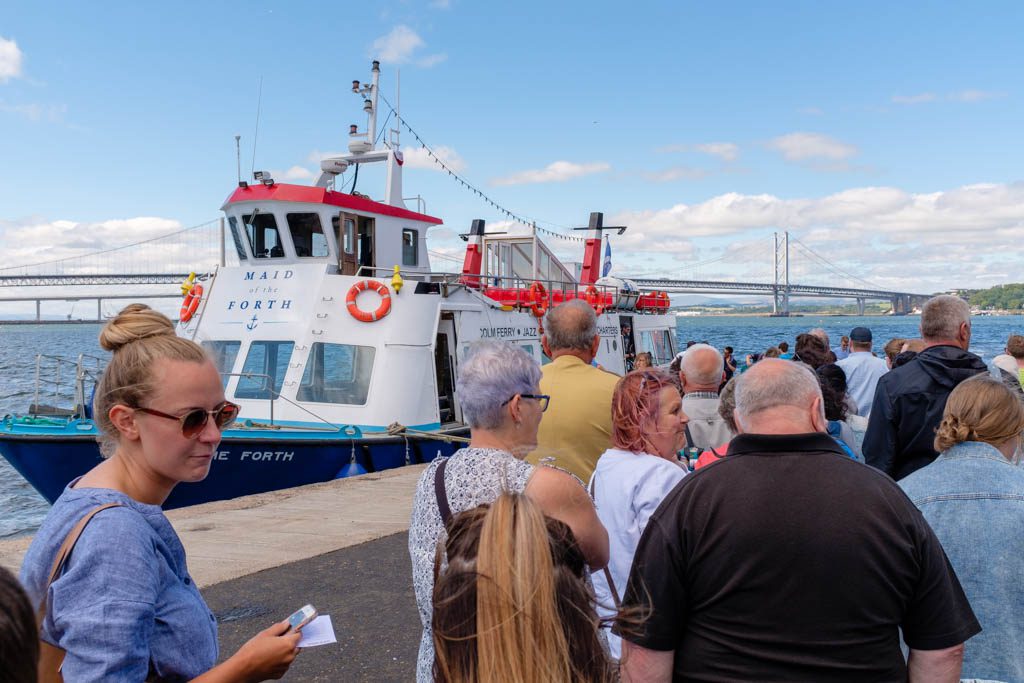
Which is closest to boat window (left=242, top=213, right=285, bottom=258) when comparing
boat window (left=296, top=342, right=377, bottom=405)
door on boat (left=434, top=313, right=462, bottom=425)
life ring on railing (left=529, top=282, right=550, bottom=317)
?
boat window (left=296, top=342, right=377, bottom=405)

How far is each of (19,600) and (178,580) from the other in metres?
0.80

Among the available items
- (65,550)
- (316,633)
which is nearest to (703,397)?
(316,633)

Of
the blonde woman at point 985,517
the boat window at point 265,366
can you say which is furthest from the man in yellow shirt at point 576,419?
the boat window at point 265,366

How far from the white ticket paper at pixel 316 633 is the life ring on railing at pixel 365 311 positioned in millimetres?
8546

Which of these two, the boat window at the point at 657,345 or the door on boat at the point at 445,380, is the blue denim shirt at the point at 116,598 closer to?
the door on boat at the point at 445,380

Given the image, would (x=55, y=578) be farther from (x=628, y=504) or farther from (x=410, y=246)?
(x=410, y=246)

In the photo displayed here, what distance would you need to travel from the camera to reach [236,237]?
1173cm

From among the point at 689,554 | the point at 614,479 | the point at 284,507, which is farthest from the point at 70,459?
the point at 689,554

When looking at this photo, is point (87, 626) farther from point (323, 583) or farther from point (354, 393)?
point (354, 393)

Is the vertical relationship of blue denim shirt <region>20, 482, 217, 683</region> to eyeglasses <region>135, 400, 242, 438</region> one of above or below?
below

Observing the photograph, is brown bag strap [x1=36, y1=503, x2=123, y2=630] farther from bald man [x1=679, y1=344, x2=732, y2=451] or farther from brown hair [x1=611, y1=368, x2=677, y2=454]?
bald man [x1=679, y1=344, x2=732, y2=451]

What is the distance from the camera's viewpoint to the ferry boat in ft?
29.8

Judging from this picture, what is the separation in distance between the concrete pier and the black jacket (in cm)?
262

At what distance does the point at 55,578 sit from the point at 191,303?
10.2 metres
